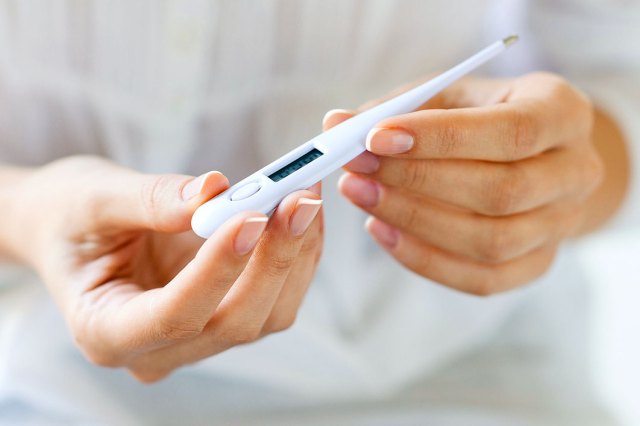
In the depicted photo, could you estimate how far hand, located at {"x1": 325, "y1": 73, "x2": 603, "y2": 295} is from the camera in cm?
40

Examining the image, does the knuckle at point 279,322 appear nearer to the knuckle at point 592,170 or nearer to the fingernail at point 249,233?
the fingernail at point 249,233

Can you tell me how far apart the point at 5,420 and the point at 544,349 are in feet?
1.54

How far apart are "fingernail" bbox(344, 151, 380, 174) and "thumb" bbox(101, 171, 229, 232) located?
0.09m

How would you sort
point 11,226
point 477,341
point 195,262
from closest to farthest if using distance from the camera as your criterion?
1. point 195,262
2. point 11,226
3. point 477,341

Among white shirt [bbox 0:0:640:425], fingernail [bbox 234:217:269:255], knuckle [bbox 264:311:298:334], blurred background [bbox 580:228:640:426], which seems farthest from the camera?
blurred background [bbox 580:228:640:426]

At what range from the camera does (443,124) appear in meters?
0.39

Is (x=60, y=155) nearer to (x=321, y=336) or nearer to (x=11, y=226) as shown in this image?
(x=11, y=226)

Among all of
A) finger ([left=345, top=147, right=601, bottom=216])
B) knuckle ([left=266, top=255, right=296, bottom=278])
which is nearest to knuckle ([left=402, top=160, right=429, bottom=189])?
finger ([left=345, top=147, right=601, bottom=216])

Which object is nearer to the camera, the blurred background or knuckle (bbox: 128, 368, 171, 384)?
knuckle (bbox: 128, 368, 171, 384)

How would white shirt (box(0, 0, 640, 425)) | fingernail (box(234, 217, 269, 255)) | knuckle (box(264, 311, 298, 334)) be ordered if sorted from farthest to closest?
white shirt (box(0, 0, 640, 425)) < knuckle (box(264, 311, 298, 334)) < fingernail (box(234, 217, 269, 255))

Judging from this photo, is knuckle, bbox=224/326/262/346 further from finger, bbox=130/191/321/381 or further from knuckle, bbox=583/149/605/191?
knuckle, bbox=583/149/605/191

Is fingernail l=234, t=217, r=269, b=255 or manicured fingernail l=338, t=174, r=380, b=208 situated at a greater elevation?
fingernail l=234, t=217, r=269, b=255

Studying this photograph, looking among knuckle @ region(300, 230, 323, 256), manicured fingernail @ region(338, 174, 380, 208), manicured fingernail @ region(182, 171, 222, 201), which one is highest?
manicured fingernail @ region(182, 171, 222, 201)

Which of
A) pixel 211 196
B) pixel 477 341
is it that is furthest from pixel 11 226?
pixel 477 341
